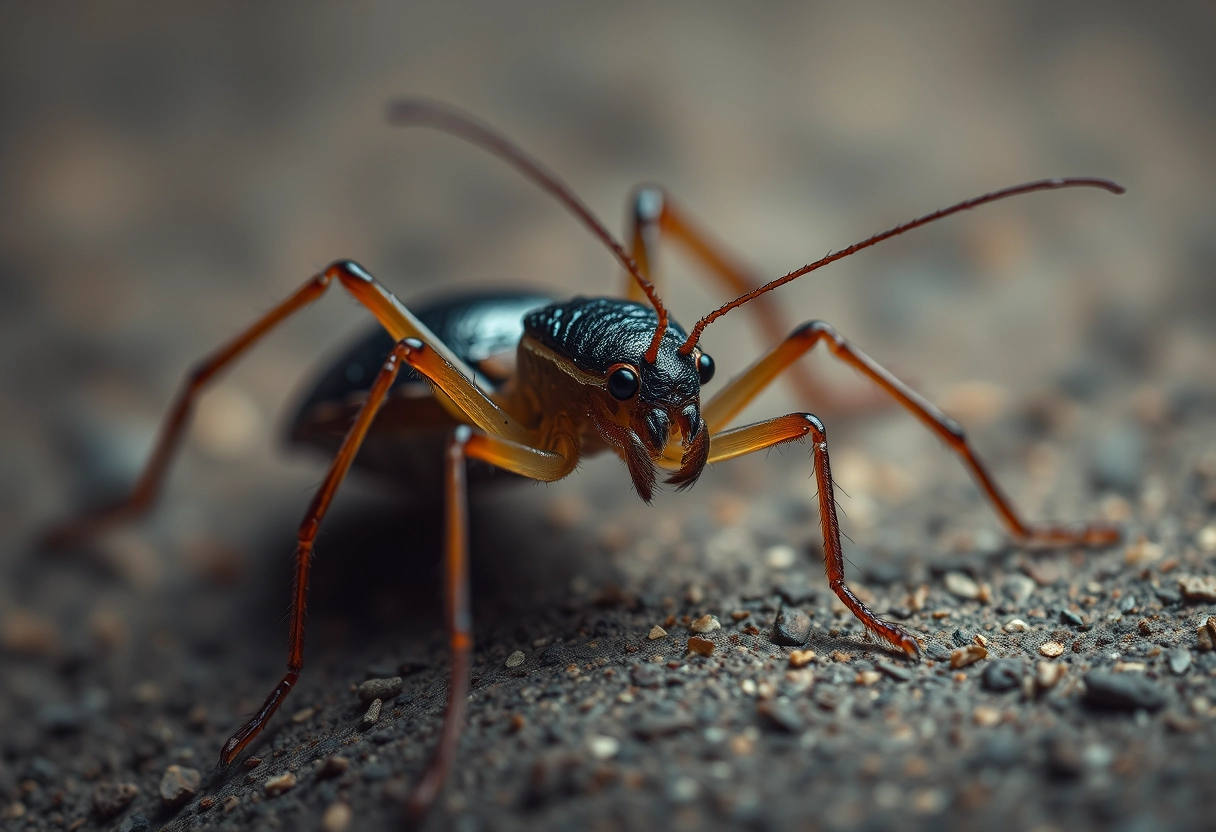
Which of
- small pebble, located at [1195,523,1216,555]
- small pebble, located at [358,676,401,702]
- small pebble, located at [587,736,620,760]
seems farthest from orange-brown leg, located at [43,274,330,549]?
small pebble, located at [1195,523,1216,555]

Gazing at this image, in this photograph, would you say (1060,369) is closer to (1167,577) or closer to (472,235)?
(1167,577)

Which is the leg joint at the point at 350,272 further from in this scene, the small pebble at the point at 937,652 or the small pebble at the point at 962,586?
the small pebble at the point at 962,586

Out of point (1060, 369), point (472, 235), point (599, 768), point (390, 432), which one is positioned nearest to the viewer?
point (599, 768)

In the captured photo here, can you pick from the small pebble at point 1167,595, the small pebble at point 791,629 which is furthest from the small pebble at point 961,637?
the small pebble at point 1167,595

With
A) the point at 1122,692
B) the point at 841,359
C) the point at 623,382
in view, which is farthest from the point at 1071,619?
the point at 623,382

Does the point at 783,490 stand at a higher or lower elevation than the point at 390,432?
lower

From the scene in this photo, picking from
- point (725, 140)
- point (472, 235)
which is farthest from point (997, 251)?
point (472, 235)
